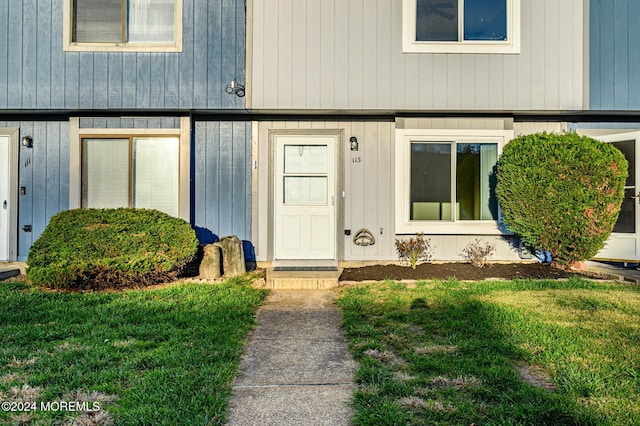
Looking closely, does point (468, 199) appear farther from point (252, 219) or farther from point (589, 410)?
point (589, 410)

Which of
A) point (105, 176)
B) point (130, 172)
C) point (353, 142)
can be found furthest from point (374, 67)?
point (105, 176)

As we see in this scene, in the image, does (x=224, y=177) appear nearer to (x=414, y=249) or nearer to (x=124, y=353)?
(x=414, y=249)

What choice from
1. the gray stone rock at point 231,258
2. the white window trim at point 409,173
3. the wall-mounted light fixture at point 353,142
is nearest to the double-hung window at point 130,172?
the gray stone rock at point 231,258

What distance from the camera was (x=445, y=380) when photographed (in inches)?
126

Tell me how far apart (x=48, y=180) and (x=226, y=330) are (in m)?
5.32

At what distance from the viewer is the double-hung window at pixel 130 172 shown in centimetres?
752

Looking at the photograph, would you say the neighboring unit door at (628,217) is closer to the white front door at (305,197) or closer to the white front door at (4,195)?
the white front door at (305,197)

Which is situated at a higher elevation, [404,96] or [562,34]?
[562,34]

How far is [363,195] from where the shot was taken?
7.75 m

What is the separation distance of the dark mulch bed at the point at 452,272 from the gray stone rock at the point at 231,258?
163 centimetres

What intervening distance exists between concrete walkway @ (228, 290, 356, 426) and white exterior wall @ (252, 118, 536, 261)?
8.34 ft

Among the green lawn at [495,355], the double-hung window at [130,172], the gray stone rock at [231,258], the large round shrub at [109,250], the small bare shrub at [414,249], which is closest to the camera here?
the green lawn at [495,355]

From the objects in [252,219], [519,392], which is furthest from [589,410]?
[252,219]
